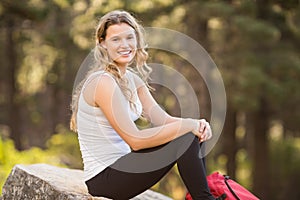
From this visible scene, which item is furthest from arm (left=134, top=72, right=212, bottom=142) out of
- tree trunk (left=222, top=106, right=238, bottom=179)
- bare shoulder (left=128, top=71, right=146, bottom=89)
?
tree trunk (left=222, top=106, right=238, bottom=179)

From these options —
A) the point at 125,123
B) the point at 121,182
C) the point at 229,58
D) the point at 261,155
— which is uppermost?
the point at 125,123

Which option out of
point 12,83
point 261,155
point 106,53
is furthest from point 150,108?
point 12,83

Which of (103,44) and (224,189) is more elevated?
(103,44)

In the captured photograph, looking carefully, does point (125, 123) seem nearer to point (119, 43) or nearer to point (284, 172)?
point (119, 43)

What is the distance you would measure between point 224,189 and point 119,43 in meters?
1.00

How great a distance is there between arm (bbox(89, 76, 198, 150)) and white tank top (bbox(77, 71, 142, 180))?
0.29 ft

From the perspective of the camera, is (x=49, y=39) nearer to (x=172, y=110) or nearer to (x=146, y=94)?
(x=172, y=110)

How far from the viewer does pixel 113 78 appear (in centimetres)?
354

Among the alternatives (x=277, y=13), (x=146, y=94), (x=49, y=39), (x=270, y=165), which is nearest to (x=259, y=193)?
(x=270, y=165)

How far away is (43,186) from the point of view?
3904mm

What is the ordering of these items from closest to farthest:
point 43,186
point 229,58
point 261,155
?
point 43,186 → point 229,58 → point 261,155

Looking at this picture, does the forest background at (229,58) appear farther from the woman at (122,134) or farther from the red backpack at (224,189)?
the red backpack at (224,189)

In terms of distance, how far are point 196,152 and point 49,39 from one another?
458 inches

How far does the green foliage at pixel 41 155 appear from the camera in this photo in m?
7.62
